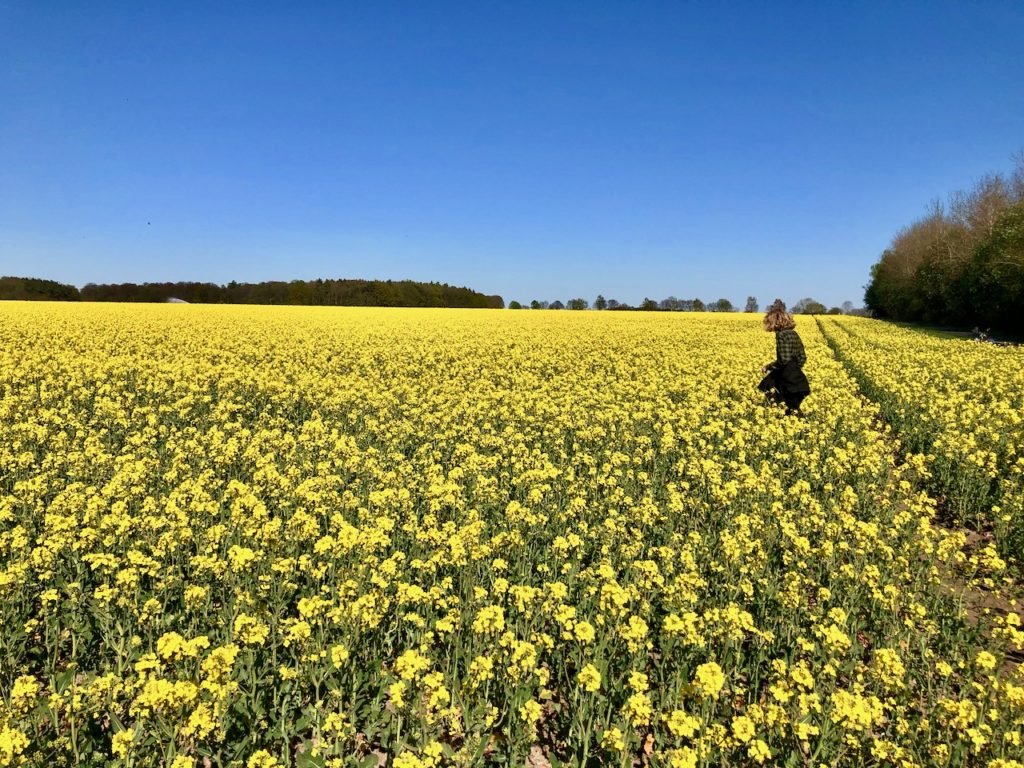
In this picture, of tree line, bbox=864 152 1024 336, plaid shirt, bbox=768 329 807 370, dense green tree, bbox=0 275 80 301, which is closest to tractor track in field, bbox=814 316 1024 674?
plaid shirt, bbox=768 329 807 370

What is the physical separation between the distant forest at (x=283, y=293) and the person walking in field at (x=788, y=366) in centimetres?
8362

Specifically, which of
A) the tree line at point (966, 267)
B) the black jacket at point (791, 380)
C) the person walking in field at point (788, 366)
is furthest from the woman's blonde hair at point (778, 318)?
the tree line at point (966, 267)

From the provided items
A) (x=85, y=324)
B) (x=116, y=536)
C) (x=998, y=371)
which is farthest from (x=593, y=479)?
(x=85, y=324)

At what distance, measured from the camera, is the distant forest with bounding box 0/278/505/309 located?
92188mm

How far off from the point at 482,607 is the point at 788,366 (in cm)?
1081

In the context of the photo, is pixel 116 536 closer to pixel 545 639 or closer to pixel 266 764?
pixel 266 764

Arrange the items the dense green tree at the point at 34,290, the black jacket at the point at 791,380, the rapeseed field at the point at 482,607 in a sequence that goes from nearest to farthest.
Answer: the rapeseed field at the point at 482,607 < the black jacket at the point at 791,380 < the dense green tree at the point at 34,290

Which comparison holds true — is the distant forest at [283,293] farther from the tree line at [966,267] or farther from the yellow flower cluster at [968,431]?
the yellow flower cluster at [968,431]

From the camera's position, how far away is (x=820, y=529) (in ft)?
23.2

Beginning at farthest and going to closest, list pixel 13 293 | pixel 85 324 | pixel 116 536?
1. pixel 13 293
2. pixel 85 324
3. pixel 116 536

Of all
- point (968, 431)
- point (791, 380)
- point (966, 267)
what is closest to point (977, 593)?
point (968, 431)

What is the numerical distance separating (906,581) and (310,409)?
1167 cm

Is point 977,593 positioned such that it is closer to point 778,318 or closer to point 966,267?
point 778,318

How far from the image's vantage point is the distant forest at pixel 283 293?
3629 inches
